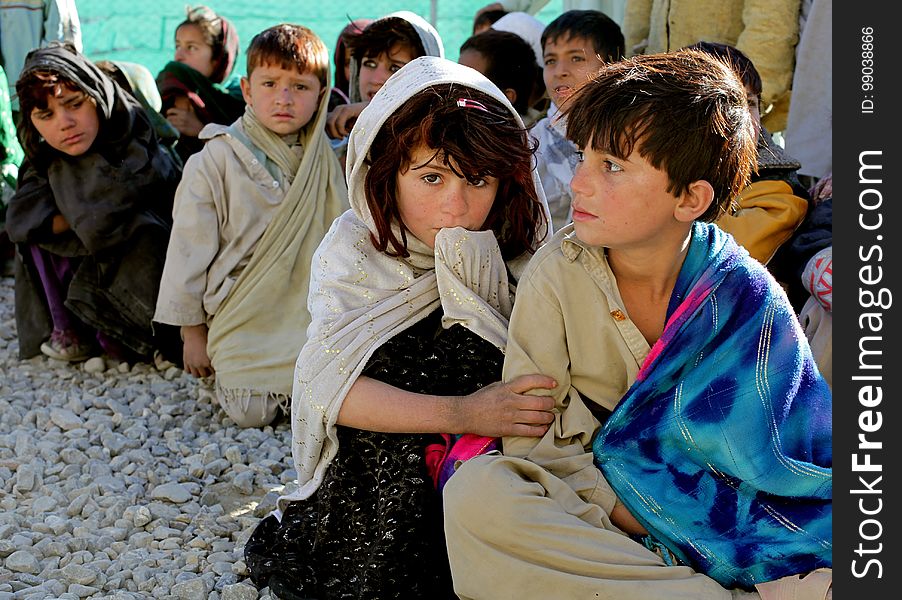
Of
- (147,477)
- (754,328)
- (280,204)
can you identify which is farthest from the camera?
(280,204)

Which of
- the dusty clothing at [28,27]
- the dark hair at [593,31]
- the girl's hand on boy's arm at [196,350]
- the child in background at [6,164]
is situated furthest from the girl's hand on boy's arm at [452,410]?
the dusty clothing at [28,27]

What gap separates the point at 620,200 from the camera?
230 cm

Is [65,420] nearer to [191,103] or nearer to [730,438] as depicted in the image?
[191,103]

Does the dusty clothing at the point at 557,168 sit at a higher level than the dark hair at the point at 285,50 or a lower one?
lower

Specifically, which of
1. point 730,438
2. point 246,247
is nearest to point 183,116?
point 246,247

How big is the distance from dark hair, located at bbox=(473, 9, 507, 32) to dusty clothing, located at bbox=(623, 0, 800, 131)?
164 cm

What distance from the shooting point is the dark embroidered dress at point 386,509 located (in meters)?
2.47

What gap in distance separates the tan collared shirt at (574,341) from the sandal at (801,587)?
473mm

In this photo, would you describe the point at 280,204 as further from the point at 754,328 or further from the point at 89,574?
the point at 754,328

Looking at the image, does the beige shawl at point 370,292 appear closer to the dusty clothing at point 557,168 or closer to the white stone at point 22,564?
the white stone at point 22,564
